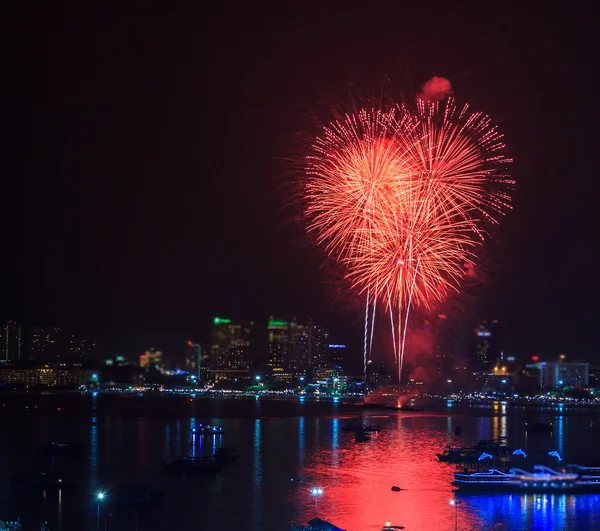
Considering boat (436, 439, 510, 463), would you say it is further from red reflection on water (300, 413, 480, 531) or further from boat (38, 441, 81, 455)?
boat (38, 441, 81, 455)

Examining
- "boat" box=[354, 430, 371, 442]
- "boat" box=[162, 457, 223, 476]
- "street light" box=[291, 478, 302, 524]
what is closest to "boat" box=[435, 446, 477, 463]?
"street light" box=[291, 478, 302, 524]

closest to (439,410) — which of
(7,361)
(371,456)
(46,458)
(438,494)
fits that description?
(371,456)

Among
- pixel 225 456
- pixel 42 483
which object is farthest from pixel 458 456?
pixel 42 483

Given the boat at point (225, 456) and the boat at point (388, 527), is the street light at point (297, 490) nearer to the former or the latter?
the boat at point (388, 527)

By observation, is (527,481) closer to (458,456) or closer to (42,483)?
(458,456)

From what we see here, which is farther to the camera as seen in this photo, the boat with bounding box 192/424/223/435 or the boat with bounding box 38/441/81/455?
the boat with bounding box 192/424/223/435

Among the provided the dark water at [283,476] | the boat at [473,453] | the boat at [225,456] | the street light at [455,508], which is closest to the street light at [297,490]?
the dark water at [283,476]
